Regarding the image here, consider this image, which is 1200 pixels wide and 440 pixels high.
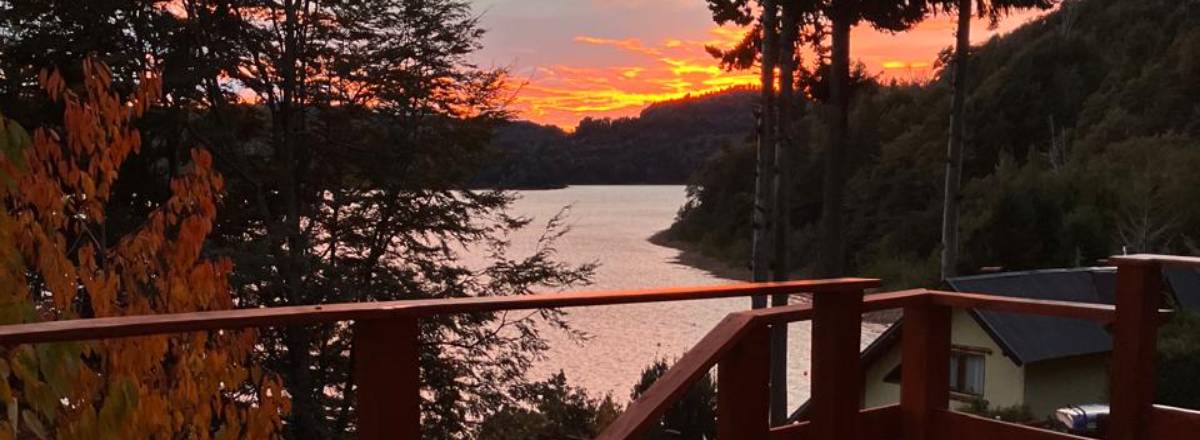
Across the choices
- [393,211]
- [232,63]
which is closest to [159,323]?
[232,63]

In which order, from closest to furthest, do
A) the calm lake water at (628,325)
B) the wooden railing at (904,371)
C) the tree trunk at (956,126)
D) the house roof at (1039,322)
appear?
the wooden railing at (904,371) → the tree trunk at (956,126) → the house roof at (1039,322) → the calm lake water at (628,325)

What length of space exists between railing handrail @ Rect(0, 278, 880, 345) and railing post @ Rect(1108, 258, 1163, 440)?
1.06 meters

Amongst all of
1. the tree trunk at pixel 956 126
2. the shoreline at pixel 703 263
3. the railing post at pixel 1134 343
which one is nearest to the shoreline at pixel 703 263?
the shoreline at pixel 703 263

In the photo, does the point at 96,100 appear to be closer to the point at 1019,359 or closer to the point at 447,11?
the point at 447,11

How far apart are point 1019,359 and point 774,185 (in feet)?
18.4

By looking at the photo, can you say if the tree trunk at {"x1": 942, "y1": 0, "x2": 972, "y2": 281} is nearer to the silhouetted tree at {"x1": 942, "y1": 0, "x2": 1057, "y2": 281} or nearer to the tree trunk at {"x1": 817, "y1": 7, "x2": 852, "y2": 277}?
the silhouetted tree at {"x1": 942, "y1": 0, "x2": 1057, "y2": 281}

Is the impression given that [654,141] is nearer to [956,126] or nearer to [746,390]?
[956,126]

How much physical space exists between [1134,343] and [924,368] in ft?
2.00

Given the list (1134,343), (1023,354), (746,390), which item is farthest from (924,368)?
(1023,354)

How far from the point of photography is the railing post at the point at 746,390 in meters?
1.84

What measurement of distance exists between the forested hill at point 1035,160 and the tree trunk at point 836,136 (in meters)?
12.7

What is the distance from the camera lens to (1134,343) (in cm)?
266

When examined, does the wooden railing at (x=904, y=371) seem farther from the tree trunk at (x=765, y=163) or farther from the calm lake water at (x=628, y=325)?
the tree trunk at (x=765, y=163)

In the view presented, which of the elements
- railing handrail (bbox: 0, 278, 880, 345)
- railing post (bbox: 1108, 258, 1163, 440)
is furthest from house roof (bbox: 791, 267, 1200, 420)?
railing handrail (bbox: 0, 278, 880, 345)
